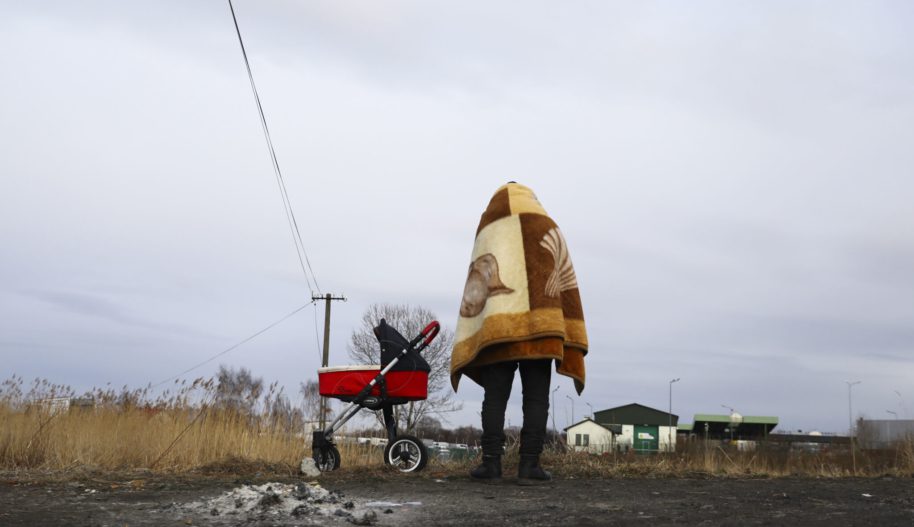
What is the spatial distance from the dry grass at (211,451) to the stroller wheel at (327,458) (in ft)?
0.72

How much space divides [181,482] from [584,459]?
3441 millimetres

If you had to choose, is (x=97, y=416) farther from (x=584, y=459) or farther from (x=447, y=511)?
(x=447, y=511)

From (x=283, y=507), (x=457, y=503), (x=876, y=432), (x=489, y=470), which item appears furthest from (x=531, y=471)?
(x=876, y=432)

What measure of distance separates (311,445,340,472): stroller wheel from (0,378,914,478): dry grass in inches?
8.6

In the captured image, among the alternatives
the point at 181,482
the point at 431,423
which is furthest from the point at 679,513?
the point at 431,423

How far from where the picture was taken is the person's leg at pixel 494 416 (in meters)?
5.71

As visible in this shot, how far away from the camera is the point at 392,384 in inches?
271

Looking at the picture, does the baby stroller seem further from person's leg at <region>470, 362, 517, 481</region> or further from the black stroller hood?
person's leg at <region>470, 362, 517, 481</region>

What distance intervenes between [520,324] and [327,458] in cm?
267

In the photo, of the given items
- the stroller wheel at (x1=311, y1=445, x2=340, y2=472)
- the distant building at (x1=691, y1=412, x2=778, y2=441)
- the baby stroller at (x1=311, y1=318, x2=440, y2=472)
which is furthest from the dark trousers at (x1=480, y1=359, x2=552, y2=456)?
the distant building at (x1=691, y1=412, x2=778, y2=441)

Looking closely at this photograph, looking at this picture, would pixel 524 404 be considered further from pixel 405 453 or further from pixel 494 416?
pixel 405 453

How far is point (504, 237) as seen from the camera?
5934mm

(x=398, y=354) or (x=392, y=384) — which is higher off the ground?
(x=398, y=354)

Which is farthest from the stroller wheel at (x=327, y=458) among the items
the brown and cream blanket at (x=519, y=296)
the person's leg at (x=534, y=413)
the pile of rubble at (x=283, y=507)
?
the pile of rubble at (x=283, y=507)
